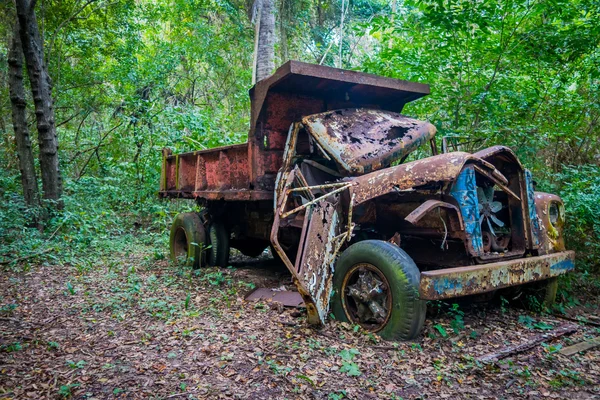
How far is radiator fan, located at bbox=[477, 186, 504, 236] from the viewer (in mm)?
3885

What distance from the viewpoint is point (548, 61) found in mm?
6309

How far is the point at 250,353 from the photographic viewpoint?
10.5ft

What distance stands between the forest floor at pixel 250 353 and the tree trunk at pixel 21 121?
4.47 metres

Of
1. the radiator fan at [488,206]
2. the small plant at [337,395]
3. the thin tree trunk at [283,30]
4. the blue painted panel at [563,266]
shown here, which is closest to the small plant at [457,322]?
the radiator fan at [488,206]

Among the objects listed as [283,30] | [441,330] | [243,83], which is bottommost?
[441,330]

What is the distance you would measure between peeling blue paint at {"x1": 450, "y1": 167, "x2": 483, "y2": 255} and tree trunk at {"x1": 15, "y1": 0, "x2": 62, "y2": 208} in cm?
807

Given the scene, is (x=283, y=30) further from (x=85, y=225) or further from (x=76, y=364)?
(x=76, y=364)

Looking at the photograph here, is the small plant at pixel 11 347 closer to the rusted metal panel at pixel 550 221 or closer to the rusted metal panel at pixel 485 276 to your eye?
the rusted metal panel at pixel 485 276

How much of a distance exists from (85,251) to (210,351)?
5152 mm

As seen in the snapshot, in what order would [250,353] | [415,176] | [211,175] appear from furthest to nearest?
[211,175], [415,176], [250,353]

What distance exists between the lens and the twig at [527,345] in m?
3.17

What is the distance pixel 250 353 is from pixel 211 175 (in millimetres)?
3567

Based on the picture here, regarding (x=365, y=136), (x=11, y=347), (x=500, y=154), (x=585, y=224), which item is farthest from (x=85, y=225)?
(x=585, y=224)

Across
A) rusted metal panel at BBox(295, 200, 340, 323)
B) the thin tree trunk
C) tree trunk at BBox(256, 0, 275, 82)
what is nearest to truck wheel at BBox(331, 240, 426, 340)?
rusted metal panel at BBox(295, 200, 340, 323)
